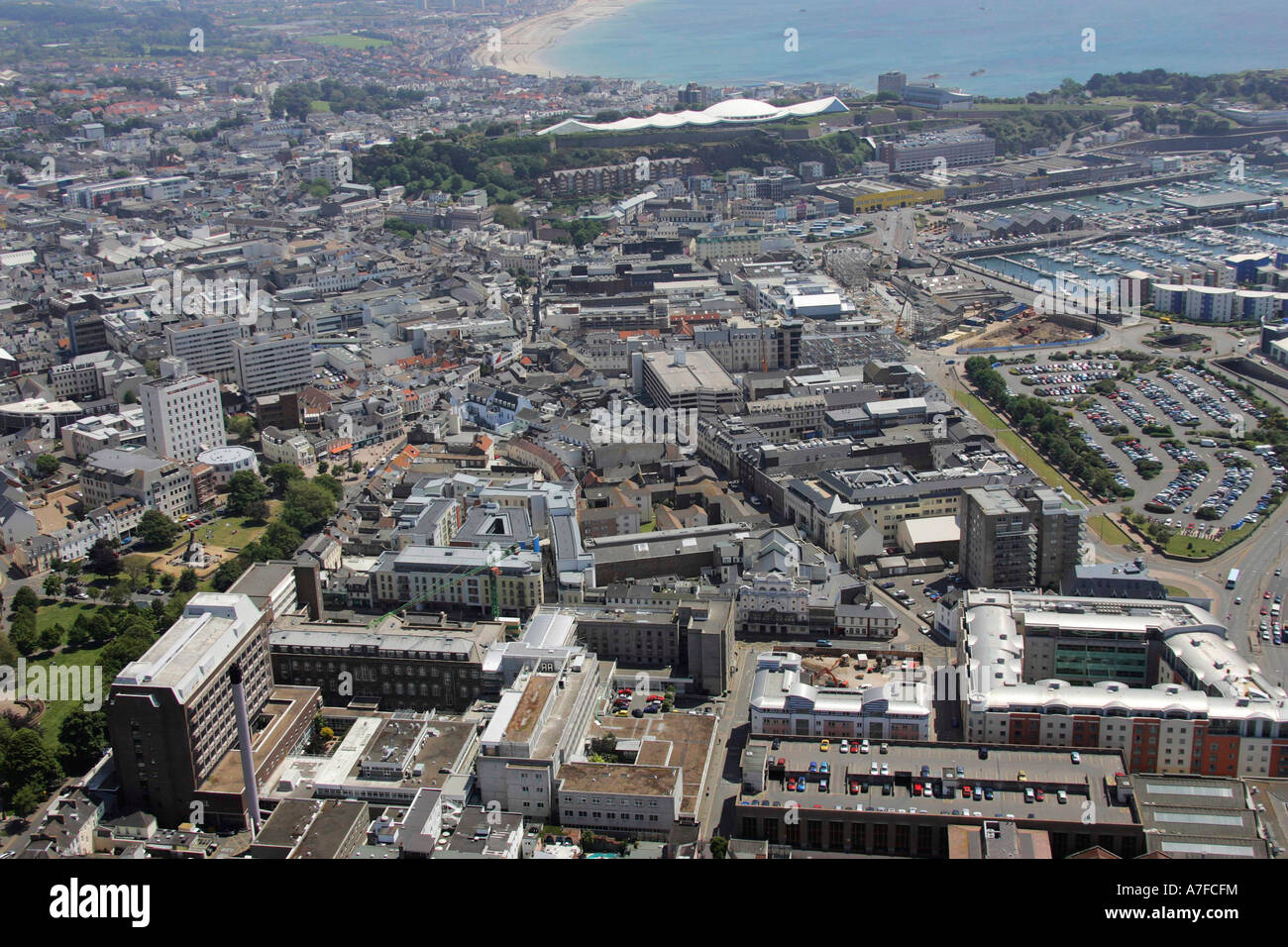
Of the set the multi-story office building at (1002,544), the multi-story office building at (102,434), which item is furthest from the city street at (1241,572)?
the multi-story office building at (102,434)

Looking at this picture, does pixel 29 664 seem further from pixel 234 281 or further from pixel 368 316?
pixel 234 281

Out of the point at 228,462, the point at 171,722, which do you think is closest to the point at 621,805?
the point at 171,722

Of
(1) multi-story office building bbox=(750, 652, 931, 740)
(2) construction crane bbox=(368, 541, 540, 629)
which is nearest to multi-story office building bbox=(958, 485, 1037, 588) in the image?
(1) multi-story office building bbox=(750, 652, 931, 740)

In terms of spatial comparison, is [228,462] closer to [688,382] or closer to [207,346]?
[207,346]

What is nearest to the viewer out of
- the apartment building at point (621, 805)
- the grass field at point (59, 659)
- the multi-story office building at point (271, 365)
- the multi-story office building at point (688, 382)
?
the apartment building at point (621, 805)

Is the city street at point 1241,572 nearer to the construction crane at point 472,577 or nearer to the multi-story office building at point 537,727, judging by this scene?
the multi-story office building at point 537,727

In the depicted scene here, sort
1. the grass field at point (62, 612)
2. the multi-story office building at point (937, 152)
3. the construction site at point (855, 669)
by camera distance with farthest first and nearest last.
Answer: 1. the multi-story office building at point (937, 152)
2. the grass field at point (62, 612)
3. the construction site at point (855, 669)
